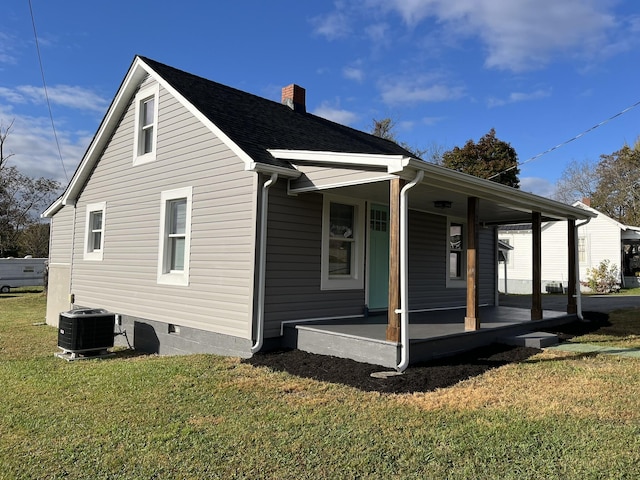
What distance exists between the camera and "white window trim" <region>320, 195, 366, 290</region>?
7.76m

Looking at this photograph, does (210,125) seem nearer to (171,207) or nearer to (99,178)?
(171,207)

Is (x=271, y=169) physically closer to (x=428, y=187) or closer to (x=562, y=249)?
(x=428, y=187)

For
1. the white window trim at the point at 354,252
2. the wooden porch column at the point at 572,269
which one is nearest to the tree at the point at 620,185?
the wooden porch column at the point at 572,269

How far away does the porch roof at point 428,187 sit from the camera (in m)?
5.69

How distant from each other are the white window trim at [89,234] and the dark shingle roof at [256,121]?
377cm

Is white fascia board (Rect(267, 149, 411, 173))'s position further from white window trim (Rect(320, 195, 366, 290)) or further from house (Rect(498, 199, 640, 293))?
house (Rect(498, 199, 640, 293))

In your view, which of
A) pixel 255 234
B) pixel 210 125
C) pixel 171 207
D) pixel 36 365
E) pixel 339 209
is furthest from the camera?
pixel 171 207

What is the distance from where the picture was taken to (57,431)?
4.13 m

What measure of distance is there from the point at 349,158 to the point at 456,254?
6.61m

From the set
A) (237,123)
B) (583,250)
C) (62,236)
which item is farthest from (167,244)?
(583,250)

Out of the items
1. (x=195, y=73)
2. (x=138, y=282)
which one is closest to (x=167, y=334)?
(x=138, y=282)

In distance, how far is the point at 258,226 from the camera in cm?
679

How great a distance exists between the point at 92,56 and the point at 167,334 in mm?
8965

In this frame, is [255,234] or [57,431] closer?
[57,431]
